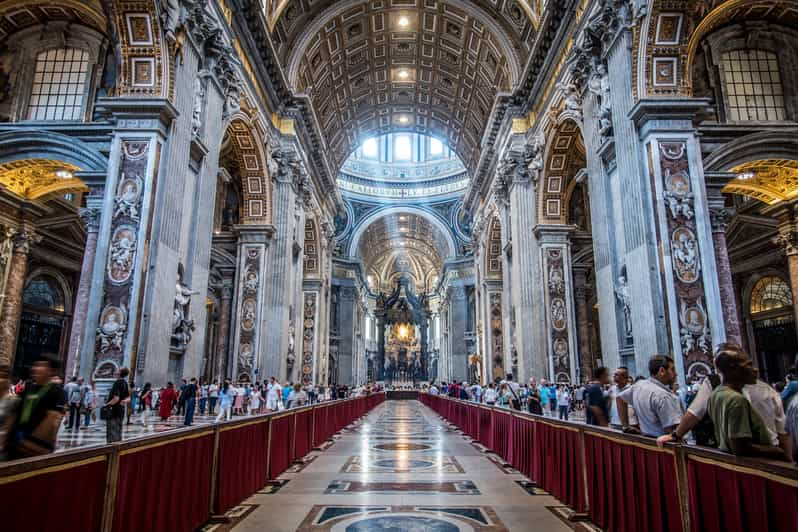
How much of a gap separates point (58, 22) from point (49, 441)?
14021mm

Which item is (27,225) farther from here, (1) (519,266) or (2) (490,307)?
(2) (490,307)

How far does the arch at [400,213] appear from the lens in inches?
1764

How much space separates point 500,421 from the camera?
848 centimetres

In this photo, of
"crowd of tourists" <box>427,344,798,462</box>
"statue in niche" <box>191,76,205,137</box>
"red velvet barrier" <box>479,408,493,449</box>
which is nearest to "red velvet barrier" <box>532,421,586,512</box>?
"crowd of tourists" <box>427,344,798,462</box>

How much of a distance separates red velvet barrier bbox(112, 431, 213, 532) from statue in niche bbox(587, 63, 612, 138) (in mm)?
9856

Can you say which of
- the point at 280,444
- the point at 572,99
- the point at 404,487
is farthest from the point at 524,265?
the point at 404,487

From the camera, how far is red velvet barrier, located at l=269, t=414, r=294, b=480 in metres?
6.29

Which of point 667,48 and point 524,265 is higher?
point 667,48

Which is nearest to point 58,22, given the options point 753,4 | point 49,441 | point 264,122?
point 264,122

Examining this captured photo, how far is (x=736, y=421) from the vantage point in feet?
8.37

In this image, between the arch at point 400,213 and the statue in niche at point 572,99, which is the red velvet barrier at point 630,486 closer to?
the statue in niche at point 572,99

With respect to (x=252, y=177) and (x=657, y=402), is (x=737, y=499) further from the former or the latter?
(x=252, y=177)

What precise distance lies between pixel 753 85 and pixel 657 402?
11844 mm

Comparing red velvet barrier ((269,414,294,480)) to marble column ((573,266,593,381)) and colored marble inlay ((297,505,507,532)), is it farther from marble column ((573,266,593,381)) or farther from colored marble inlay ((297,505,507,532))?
marble column ((573,266,593,381))
